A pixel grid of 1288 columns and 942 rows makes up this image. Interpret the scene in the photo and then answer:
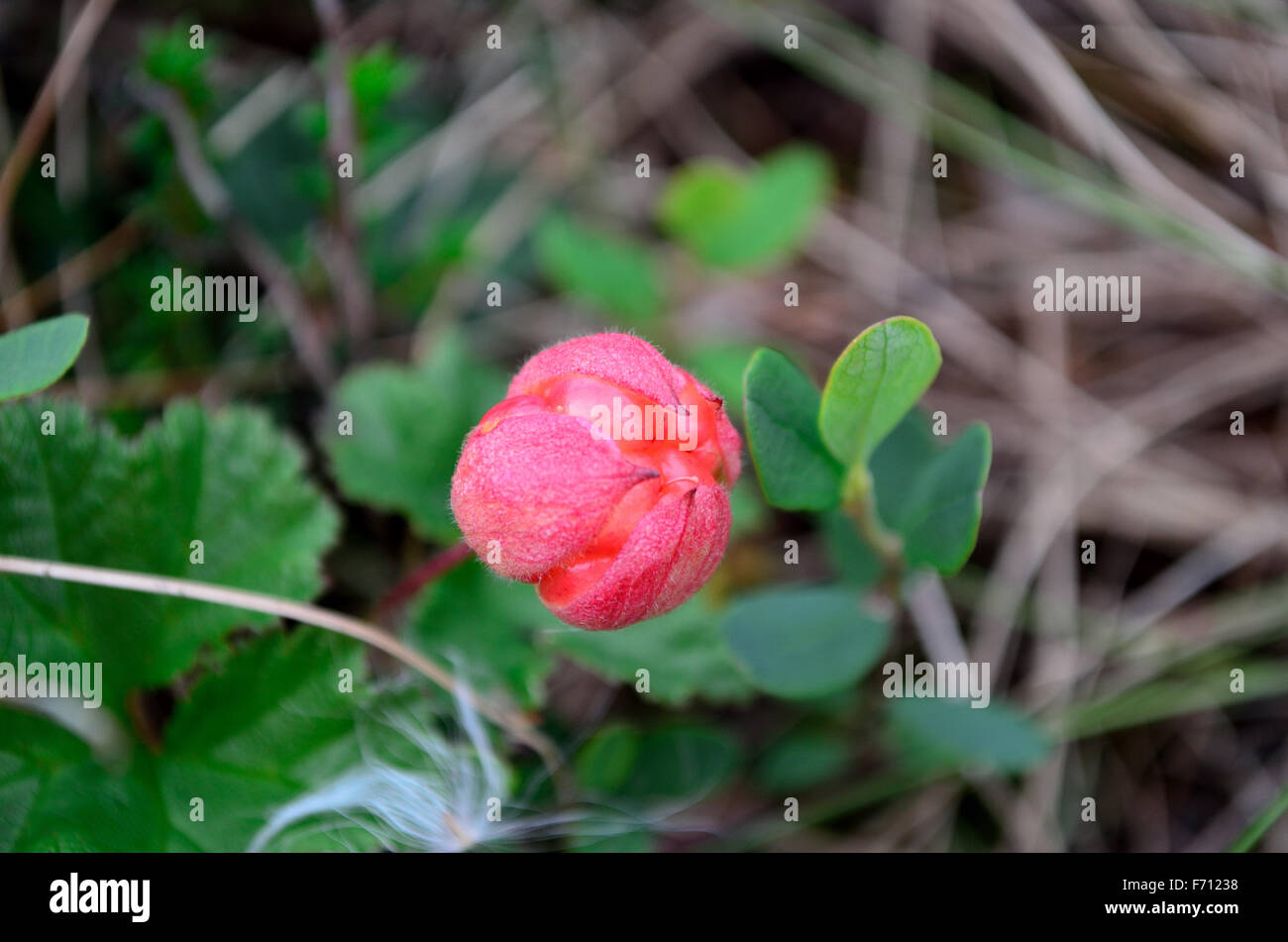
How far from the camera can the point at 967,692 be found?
260 cm

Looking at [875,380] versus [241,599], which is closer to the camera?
[875,380]

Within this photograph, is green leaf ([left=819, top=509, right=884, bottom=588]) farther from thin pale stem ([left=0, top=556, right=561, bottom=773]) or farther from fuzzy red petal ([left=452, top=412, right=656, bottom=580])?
fuzzy red petal ([left=452, top=412, right=656, bottom=580])

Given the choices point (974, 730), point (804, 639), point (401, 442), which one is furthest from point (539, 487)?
point (974, 730)

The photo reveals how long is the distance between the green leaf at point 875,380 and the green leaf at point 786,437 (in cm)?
5

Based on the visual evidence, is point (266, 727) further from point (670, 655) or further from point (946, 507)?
point (946, 507)

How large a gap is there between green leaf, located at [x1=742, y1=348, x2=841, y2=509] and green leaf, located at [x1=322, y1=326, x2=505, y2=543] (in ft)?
3.03

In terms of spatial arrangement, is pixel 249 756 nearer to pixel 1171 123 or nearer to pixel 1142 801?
pixel 1142 801

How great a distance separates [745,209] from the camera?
9.90ft

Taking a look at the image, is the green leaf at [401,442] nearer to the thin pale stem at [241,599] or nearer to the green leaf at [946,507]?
the thin pale stem at [241,599]

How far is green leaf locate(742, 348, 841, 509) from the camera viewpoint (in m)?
1.60

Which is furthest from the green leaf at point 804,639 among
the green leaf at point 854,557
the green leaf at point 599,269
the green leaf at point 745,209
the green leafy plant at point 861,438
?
the green leaf at point 745,209

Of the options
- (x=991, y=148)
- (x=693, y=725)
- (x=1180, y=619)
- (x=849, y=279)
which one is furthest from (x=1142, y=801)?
(x=991, y=148)

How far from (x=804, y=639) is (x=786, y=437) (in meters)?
0.57

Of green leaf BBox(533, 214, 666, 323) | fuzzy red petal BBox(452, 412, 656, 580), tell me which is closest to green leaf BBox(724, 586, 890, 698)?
fuzzy red petal BBox(452, 412, 656, 580)
